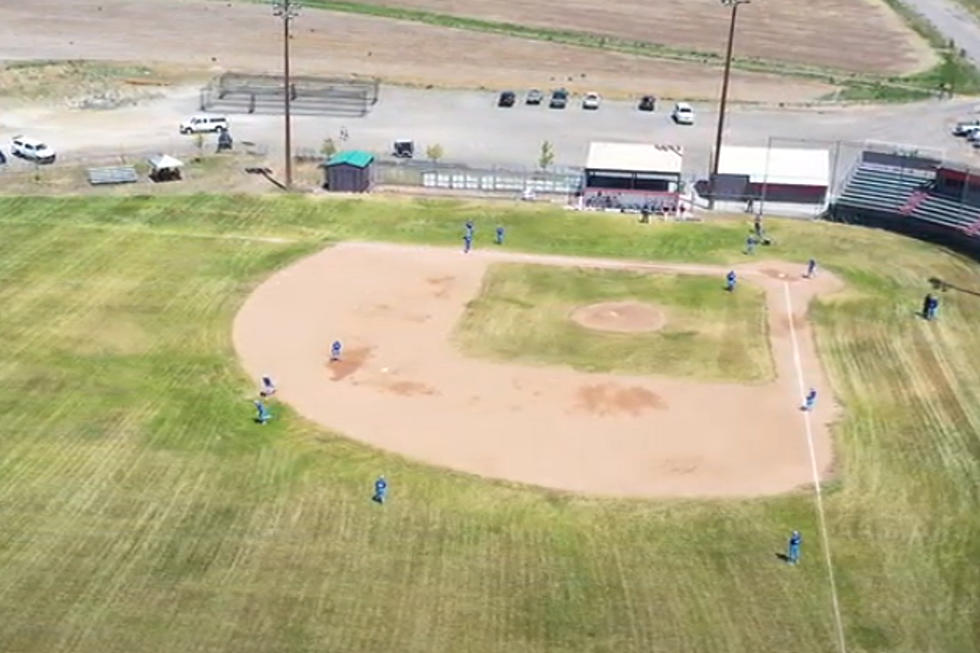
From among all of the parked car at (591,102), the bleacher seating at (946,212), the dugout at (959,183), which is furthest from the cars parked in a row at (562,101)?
the bleacher seating at (946,212)

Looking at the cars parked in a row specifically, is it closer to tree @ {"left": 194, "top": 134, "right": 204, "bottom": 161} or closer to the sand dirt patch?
tree @ {"left": 194, "top": 134, "right": 204, "bottom": 161}

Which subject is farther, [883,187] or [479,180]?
[479,180]

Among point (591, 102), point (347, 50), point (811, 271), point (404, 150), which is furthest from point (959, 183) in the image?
point (347, 50)

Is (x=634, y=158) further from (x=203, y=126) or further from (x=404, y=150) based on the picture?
(x=203, y=126)

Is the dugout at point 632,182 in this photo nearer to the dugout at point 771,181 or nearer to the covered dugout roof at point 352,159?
the dugout at point 771,181

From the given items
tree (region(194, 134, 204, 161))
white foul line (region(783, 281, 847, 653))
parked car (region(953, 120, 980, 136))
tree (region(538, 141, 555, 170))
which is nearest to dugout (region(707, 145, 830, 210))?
tree (region(538, 141, 555, 170))

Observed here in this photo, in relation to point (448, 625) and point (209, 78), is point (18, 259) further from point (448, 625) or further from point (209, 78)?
point (209, 78)
